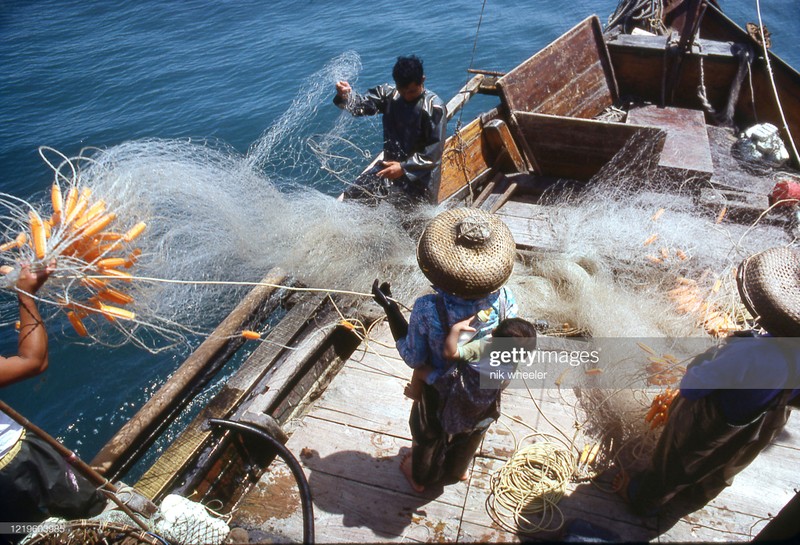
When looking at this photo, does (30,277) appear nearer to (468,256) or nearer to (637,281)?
(468,256)

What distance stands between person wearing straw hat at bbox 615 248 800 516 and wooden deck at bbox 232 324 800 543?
1.23ft

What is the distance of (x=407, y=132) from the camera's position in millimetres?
5070

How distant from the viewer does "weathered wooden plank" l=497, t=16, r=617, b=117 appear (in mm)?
7082

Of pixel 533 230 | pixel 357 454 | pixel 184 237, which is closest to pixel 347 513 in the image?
pixel 357 454

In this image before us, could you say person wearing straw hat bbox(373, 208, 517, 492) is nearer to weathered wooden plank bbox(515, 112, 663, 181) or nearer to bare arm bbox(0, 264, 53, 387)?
bare arm bbox(0, 264, 53, 387)

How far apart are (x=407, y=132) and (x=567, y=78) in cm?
404

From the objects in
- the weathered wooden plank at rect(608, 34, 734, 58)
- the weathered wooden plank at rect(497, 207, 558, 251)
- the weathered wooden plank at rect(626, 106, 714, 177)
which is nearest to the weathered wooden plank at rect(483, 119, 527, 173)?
the weathered wooden plank at rect(497, 207, 558, 251)

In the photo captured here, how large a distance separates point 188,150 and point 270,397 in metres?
2.40

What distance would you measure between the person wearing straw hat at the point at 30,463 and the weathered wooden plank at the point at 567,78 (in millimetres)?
6316

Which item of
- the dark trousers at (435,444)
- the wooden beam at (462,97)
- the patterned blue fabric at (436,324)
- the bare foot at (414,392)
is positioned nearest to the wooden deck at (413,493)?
the dark trousers at (435,444)

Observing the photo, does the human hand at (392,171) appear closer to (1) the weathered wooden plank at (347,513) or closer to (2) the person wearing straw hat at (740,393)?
(1) the weathered wooden plank at (347,513)

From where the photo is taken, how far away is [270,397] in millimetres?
3662

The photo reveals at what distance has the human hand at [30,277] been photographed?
7.84 feet

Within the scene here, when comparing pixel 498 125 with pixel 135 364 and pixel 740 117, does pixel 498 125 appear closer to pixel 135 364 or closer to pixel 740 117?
pixel 740 117
